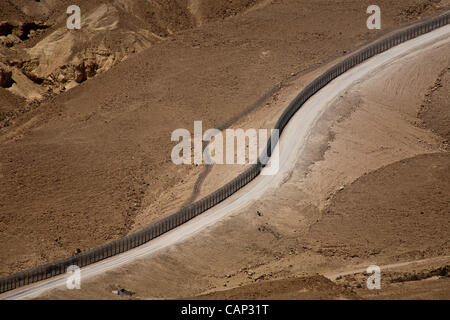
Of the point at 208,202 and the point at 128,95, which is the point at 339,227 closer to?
the point at 208,202

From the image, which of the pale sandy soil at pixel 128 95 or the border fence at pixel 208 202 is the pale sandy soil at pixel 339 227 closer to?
the border fence at pixel 208 202

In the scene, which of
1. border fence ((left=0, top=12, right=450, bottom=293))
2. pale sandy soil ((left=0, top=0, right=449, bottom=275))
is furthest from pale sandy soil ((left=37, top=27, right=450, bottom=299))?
pale sandy soil ((left=0, top=0, right=449, bottom=275))

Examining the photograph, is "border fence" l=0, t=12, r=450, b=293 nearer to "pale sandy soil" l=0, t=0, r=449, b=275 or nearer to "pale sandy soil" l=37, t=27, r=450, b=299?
"pale sandy soil" l=37, t=27, r=450, b=299

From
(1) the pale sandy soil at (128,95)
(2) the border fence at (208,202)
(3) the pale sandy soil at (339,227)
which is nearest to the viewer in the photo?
(3) the pale sandy soil at (339,227)

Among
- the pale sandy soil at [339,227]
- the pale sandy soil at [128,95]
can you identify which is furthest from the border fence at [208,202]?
the pale sandy soil at [128,95]
